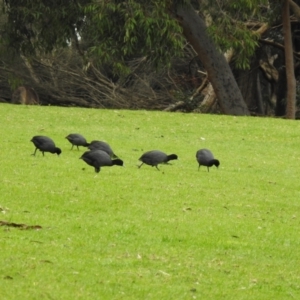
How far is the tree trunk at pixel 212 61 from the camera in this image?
30812 millimetres

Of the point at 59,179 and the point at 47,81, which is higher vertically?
the point at 59,179

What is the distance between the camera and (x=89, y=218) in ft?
37.8

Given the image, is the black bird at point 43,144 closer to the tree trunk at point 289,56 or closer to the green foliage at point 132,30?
the green foliage at point 132,30

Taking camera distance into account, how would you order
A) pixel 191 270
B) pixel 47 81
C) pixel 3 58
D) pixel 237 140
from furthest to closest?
pixel 47 81
pixel 3 58
pixel 237 140
pixel 191 270

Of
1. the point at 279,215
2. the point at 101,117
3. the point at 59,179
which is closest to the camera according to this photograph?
the point at 279,215

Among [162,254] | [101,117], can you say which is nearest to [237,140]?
[101,117]

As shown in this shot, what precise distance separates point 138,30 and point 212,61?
490 centimetres

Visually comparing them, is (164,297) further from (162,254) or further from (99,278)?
(162,254)

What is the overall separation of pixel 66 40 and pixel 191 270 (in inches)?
884

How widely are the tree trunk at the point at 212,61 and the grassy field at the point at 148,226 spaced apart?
9.87m

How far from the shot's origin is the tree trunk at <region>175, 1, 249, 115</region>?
3081 cm

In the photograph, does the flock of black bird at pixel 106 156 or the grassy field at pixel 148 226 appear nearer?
the grassy field at pixel 148 226

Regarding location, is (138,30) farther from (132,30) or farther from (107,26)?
(107,26)

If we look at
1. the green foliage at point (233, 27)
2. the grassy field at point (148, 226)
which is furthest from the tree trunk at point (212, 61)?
the grassy field at point (148, 226)
